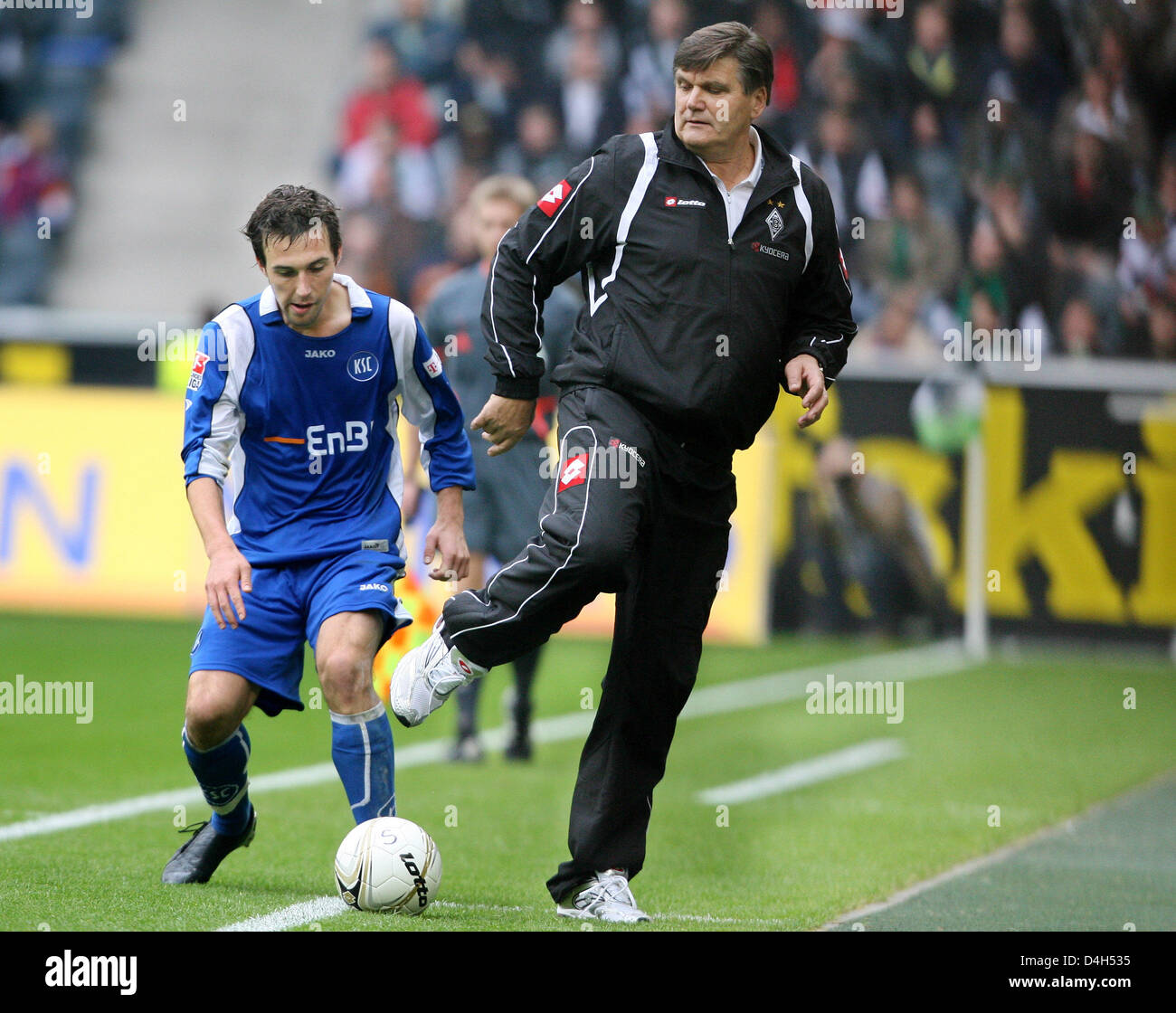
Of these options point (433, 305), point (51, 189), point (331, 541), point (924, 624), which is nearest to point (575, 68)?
point (51, 189)

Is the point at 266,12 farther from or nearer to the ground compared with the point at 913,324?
farther from the ground

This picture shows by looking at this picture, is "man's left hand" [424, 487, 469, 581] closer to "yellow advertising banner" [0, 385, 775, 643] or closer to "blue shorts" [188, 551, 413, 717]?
"blue shorts" [188, 551, 413, 717]

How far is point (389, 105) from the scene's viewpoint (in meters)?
18.0

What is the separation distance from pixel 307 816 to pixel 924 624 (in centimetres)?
739

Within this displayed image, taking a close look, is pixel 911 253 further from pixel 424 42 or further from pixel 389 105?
pixel 424 42

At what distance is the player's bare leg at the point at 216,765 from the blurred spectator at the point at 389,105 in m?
12.8

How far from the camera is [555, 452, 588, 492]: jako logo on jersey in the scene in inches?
196

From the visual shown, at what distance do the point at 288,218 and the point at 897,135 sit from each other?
12323 mm

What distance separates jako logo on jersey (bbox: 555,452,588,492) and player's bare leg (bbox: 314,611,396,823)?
735mm

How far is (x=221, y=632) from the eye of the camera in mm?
5367

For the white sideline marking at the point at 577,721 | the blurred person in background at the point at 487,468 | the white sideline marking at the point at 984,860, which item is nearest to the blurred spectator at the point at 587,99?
the white sideline marking at the point at 577,721

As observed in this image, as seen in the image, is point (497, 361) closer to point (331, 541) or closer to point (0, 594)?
point (331, 541)

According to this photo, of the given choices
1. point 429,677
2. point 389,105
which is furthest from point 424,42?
point 429,677

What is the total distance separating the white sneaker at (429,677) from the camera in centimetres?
507
